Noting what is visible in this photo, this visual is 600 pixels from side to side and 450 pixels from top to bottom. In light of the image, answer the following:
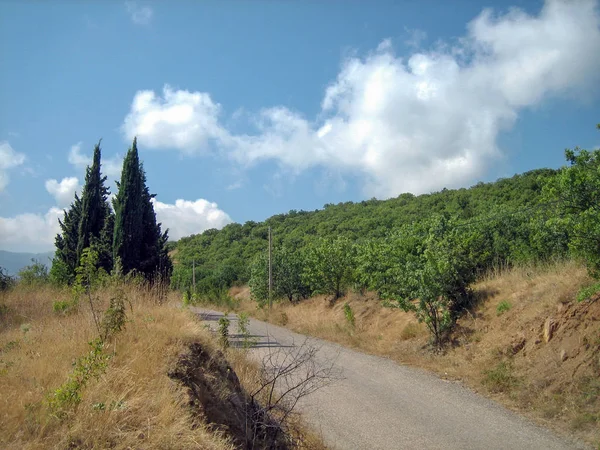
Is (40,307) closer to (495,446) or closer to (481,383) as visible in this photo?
→ (495,446)

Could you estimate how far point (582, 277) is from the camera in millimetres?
11078

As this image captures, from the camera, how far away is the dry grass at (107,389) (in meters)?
3.94

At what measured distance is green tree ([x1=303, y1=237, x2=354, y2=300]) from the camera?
26.3 metres

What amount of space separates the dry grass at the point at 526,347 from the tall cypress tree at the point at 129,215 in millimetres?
8783

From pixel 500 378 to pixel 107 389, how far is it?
852cm

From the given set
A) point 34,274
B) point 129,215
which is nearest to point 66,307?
point 34,274

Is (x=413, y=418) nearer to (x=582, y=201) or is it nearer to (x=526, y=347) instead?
(x=526, y=347)

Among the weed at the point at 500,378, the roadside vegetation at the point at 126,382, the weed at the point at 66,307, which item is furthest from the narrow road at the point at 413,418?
the weed at the point at 66,307

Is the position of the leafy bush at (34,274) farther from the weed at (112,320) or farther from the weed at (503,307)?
the weed at (503,307)

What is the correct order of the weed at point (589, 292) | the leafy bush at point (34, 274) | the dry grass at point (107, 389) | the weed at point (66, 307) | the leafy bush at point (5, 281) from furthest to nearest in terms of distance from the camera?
the leafy bush at point (34, 274) < the leafy bush at point (5, 281) < the weed at point (589, 292) < the weed at point (66, 307) < the dry grass at point (107, 389)

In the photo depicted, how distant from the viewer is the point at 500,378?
10.0m

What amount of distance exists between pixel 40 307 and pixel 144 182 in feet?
33.3

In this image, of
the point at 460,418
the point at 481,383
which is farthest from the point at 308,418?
the point at 481,383

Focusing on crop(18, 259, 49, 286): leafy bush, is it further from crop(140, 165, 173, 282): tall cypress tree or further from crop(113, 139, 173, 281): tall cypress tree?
crop(140, 165, 173, 282): tall cypress tree
